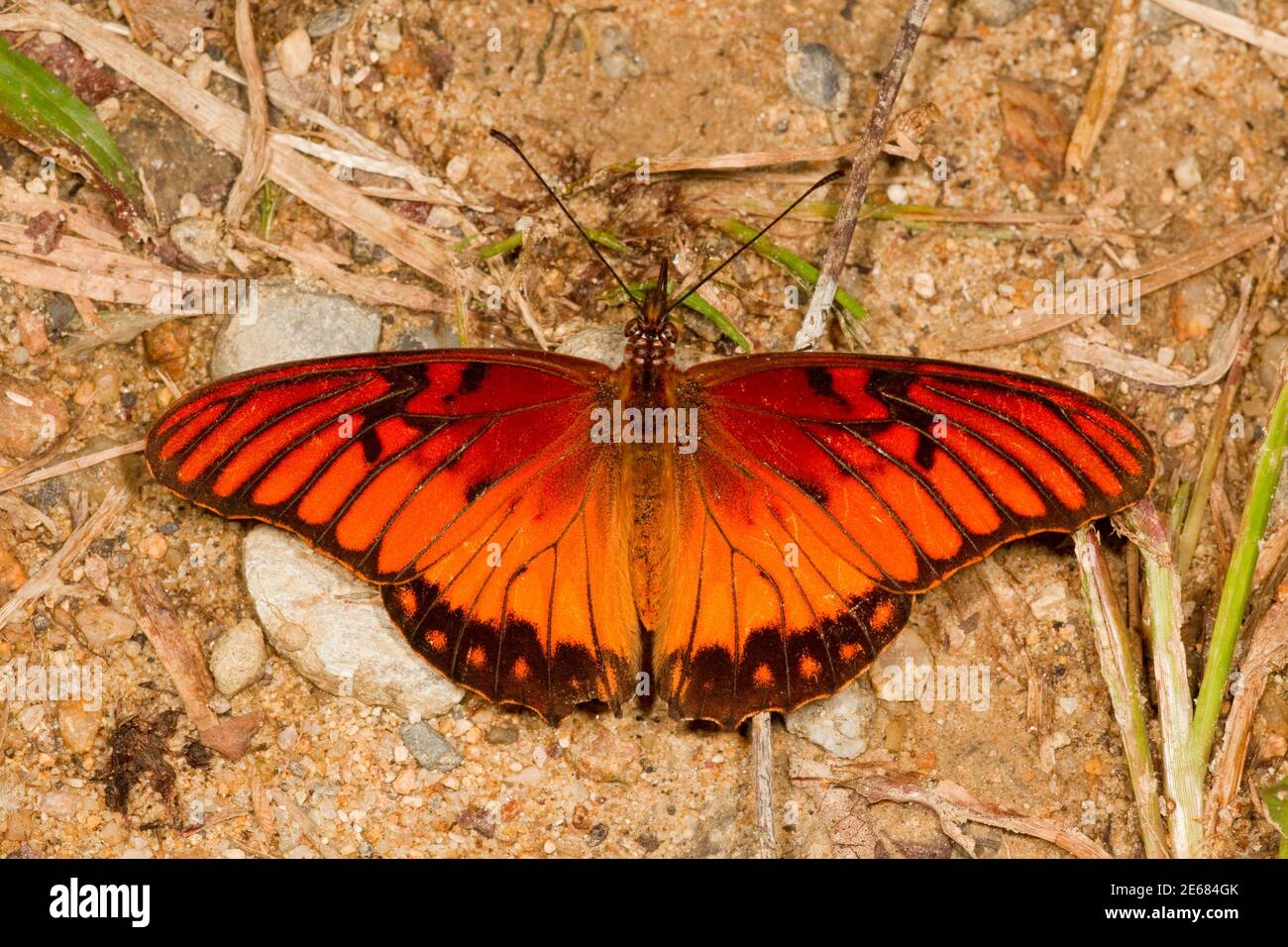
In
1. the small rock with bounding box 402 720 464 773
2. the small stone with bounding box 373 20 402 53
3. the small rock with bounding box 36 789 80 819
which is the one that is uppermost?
the small stone with bounding box 373 20 402 53

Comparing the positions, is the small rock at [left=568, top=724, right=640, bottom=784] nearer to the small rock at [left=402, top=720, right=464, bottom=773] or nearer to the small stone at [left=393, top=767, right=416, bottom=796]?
the small rock at [left=402, top=720, right=464, bottom=773]

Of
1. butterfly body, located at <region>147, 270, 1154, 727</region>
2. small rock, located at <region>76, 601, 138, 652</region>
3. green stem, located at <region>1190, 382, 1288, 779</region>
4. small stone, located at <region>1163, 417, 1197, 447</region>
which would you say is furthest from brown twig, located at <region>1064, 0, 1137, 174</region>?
small rock, located at <region>76, 601, 138, 652</region>

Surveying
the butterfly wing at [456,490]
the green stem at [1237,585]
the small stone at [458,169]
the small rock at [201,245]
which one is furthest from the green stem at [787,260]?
the small rock at [201,245]

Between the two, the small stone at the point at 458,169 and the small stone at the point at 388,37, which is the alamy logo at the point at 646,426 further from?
the small stone at the point at 388,37

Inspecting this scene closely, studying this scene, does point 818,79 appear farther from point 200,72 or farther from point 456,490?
point 200,72

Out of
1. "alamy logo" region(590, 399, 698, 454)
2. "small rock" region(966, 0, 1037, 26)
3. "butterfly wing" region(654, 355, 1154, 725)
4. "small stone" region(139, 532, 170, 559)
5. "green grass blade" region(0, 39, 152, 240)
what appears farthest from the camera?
"small rock" region(966, 0, 1037, 26)

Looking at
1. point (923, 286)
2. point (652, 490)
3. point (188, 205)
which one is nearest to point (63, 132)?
point (188, 205)

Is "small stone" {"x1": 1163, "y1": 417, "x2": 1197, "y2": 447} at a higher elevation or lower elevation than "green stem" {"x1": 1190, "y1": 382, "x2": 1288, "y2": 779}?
higher

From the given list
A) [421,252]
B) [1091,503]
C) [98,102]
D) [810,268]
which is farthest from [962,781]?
[98,102]
